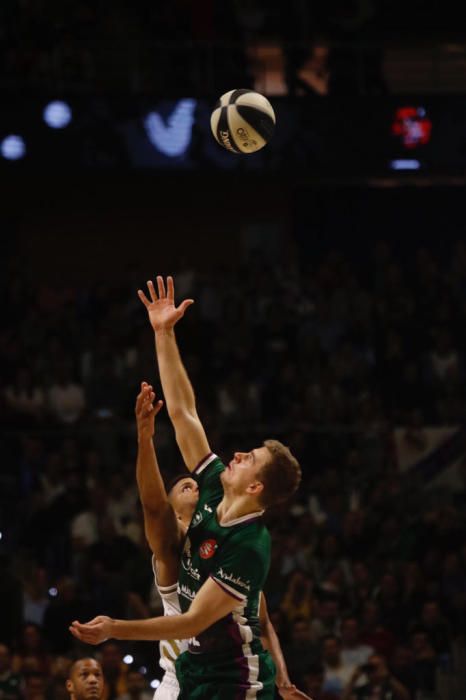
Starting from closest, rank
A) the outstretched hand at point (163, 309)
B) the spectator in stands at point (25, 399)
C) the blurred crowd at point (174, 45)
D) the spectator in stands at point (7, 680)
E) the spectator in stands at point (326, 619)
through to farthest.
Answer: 1. the outstretched hand at point (163, 309)
2. the spectator in stands at point (7, 680)
3. the spectator in stands at point (326, 619)
4. the spectator in stands at point (25, 399)
5. the blurred crowd at point (174, 45)

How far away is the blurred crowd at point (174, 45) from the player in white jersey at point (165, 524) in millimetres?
9912

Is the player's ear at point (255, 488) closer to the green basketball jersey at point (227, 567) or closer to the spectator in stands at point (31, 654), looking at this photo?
the green basketball jersey at point (227, 567)

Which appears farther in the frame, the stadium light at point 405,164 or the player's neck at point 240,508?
the stadium light at point 405,164

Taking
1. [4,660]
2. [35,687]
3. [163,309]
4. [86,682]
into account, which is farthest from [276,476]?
[4,660]

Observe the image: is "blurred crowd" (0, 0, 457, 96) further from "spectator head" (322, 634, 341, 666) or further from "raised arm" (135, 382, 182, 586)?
"raised arm" (135, 382, 182, 586)

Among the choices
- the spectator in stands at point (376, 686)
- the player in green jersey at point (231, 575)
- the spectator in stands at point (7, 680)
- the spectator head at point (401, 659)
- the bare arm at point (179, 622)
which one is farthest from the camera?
the spectator head at point (401, 659)

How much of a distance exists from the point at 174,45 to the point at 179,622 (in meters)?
11.7

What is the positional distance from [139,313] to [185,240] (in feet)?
11.9

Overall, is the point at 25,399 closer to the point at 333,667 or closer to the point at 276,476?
the point at 333,667

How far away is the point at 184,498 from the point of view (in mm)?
7148

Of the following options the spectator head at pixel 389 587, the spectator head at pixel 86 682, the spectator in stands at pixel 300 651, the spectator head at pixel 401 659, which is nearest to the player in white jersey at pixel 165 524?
the spectator head at pixel 86 682

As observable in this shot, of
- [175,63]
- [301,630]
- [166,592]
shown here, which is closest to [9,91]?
[175,63]

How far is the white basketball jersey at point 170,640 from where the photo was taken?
6.64 meters

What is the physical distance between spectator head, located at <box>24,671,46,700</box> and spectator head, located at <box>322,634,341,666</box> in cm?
236
